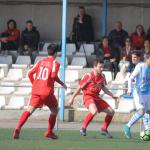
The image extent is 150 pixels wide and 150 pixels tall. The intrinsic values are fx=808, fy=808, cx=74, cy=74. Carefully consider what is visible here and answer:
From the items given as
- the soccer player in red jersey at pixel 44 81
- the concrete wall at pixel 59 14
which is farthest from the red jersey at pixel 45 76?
the concrete wall at pixel 59 14

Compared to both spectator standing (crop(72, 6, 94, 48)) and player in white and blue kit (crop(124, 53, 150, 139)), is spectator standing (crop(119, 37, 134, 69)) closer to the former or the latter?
spectator standing (crop(72, 6, 94, 48))

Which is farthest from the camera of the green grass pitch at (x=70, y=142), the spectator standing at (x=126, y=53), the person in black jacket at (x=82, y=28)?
the person in black jacket at (x=82, y=28)

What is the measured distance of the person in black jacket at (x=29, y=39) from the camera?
23406 millimetres

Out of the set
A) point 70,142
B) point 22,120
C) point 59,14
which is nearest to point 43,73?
point 22,120

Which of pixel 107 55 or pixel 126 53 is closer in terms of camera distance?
pixel 107 55

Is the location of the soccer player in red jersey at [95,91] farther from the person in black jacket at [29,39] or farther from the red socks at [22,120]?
the person in black jacket at [29,39]

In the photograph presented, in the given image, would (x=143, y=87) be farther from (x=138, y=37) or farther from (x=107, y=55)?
(x=138, y=37)

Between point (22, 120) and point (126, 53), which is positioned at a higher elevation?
point (126, 53)

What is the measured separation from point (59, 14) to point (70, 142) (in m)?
12.3

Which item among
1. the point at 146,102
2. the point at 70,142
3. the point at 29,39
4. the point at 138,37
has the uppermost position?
the point at 138,37

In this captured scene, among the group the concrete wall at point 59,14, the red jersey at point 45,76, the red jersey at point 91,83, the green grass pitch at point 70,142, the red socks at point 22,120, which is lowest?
the green grass pitch at point 70,142

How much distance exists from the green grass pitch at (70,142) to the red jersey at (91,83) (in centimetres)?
86

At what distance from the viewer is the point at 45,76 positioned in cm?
1425

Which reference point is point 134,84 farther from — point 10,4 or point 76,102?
point 10,4
